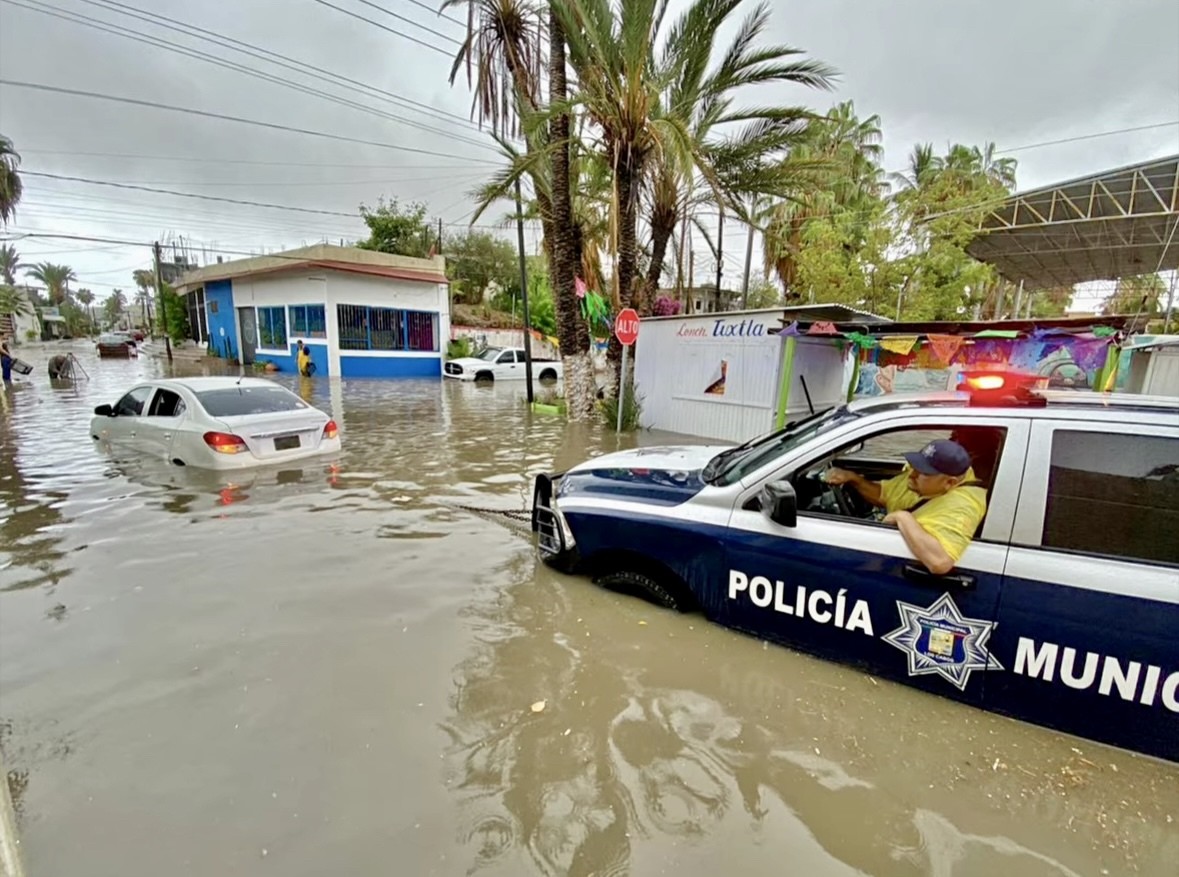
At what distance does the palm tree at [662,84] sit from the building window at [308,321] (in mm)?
17016

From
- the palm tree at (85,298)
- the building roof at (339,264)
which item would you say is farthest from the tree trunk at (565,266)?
the palm tree at (85,298)

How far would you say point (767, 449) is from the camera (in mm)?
3385

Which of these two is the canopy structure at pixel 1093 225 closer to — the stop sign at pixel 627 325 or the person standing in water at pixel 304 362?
the stop sign at pixel 627 325

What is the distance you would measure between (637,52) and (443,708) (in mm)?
10039

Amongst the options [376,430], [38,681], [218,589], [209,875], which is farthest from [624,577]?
[376,430]

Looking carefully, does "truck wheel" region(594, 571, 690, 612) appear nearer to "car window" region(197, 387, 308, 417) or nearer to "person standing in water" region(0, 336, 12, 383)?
"car window" region(197, 387, 308, 417)

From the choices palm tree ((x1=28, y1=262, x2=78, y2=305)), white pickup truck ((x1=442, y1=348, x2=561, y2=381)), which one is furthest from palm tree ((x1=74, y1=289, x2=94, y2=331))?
white pickup truck ((x1=442, y1=348, x2=561, y2=381))

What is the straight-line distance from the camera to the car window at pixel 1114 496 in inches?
87.4

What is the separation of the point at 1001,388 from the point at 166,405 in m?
9.33

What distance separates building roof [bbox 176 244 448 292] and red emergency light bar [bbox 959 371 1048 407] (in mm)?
24245

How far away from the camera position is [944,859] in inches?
79.5

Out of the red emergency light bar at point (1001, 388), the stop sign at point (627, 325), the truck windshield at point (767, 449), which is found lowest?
the truck windshield at point (767, 449)

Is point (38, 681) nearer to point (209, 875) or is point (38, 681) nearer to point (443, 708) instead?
point (209, 875)

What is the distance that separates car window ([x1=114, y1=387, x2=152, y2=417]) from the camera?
7863 millimetres
